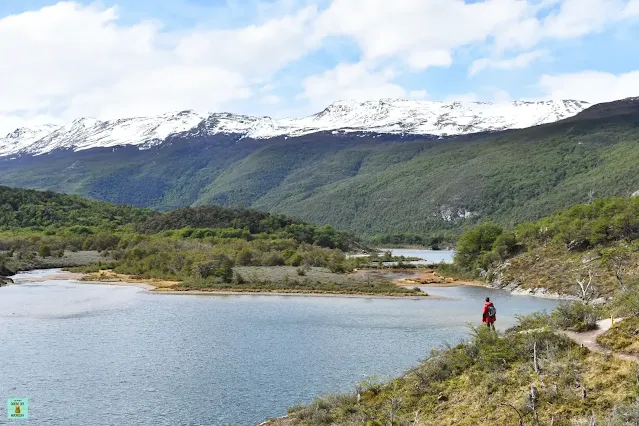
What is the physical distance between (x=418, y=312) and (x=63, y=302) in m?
37.3

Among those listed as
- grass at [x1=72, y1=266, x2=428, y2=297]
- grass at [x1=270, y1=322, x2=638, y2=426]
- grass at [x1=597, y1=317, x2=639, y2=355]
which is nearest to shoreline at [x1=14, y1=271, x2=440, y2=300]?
grass at [x1=72, y1=266, x2=428, y2=297]

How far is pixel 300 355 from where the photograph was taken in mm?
39594

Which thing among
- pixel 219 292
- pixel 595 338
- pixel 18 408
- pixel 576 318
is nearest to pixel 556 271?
pixel 219 292

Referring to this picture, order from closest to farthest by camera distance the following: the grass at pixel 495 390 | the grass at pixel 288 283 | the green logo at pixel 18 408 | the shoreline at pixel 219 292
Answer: the grass at pixel 495 390 → the green logo at pixel 18 408 → the shoreline at pixel 219 292 → the grass at pixel 288 283

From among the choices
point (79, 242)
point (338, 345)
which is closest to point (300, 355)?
point (338, 345)

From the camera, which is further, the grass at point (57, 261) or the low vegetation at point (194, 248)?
the grass at point (57, 261)

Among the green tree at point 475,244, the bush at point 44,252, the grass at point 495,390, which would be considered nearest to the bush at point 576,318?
the grass at point 495,390

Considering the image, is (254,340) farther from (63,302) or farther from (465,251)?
(465,251)

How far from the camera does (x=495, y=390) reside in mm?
20969

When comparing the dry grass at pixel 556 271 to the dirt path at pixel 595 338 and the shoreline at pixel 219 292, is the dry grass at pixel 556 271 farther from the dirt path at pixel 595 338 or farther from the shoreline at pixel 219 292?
the dirt path at pixel 595 338

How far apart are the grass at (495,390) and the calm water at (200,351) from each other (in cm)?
562

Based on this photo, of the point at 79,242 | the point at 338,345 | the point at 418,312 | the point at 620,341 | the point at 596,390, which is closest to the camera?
the point at 596,390

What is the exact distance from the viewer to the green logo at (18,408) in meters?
27.0

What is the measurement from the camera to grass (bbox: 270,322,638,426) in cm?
1862
